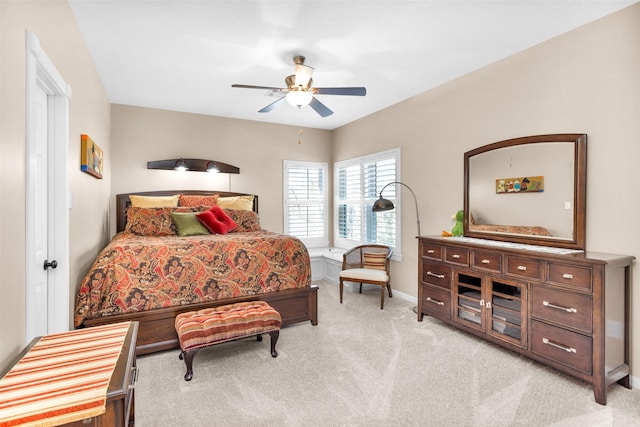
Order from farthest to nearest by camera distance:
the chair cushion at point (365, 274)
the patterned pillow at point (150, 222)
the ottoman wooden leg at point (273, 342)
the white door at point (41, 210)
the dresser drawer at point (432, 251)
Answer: the chair cushion at point (365, 274)
the patterned pillow at point (150, 222)
the dresser drawer at point (432, 251)
the ottoman wooden leg at point (273, 342)
the white door at point (41, 210)

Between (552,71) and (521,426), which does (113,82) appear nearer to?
(552,71)

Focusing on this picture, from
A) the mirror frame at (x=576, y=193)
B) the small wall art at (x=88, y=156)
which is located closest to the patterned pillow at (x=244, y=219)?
the small wall art at (x=88, y=156)

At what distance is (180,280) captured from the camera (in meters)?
2.91

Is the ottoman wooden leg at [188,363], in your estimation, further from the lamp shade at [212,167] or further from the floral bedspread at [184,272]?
the lamp shade at [212,167]

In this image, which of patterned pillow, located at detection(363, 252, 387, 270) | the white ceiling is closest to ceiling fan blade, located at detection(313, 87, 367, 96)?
the white ceiling

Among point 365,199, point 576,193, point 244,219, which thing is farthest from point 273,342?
point 365,199

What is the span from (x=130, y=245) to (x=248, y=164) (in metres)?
2.89

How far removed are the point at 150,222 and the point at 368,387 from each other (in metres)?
3.11

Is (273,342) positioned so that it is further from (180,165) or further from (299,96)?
(180,165)

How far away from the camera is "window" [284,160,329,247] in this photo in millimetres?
5812

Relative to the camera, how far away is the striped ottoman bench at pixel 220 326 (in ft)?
8.11

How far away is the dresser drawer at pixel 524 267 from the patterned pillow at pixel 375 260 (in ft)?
6.24

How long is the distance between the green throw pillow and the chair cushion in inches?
74.4

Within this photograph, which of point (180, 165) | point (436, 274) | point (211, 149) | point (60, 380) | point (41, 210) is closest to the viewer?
point (60, 380)
